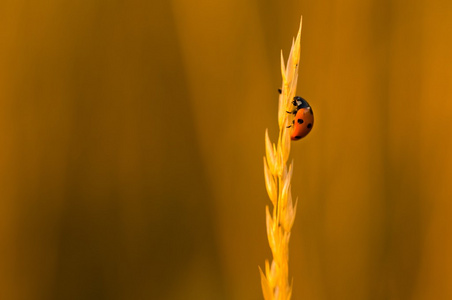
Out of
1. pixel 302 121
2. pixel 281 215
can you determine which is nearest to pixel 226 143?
pixel 302 121

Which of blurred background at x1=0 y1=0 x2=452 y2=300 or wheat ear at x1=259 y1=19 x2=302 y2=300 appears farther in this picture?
blurred background at x1=0 y1=0 x2=452 y2=300

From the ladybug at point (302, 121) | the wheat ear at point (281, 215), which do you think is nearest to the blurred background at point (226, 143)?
the ladybug at point (302, 121)

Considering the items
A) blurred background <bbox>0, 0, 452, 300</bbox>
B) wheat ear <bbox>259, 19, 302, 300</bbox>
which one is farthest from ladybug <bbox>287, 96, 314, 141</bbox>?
wheat ear <bbox>259, 19, 302, 300</bbox>

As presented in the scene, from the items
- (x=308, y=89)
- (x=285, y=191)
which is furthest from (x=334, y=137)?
(x=285, y=191)

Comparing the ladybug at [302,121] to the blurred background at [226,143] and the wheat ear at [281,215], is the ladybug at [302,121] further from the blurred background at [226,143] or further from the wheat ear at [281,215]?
the wheat ear at [281,215]

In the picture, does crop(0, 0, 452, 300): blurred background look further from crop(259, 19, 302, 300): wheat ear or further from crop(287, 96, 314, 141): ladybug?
crop(259, 19, 302, 300): wheat ear

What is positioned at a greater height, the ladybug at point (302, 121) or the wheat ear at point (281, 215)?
the ladybug at point (302, 121)

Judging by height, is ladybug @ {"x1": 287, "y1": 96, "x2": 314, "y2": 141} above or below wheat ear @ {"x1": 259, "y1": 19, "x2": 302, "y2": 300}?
above

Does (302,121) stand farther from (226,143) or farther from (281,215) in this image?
(281,215)
